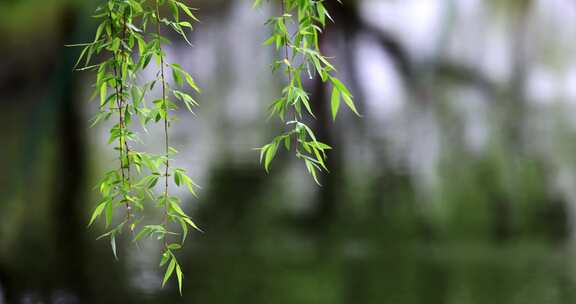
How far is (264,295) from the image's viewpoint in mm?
3158

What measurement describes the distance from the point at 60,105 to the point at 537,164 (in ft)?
6.53

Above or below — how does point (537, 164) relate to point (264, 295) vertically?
above

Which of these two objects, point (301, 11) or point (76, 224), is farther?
point (76, 224)

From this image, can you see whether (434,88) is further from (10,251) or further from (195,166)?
(10,251)

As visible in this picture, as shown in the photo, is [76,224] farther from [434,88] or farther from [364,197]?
[434,88]

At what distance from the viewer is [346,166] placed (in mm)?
3293

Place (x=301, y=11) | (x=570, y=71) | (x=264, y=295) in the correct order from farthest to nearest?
(x=570, y=71) < (x=264, y=295) < (x=301, y=11)

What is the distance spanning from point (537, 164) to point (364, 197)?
2.43 ft

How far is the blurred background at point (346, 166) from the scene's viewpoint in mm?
3170

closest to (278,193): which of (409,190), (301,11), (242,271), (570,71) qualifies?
(242,271)

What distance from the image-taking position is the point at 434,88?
334cm

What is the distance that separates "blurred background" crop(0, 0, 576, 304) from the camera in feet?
10.4

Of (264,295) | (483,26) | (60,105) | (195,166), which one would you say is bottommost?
(264,295)

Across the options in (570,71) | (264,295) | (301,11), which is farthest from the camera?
(570,71)
